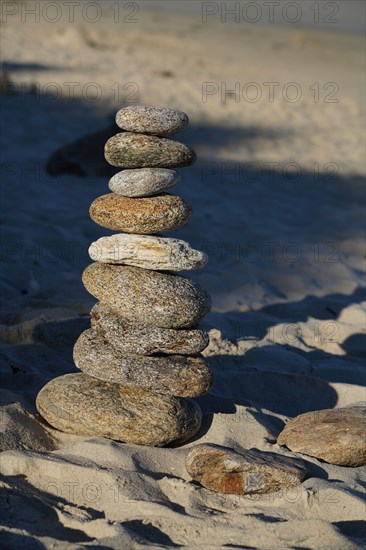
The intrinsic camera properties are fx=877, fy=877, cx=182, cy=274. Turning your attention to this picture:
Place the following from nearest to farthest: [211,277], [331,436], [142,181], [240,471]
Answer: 1. [240,471]
2. [331,436]
3. [142,181]
4. [211,277]

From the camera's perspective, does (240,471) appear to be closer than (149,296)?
Yes

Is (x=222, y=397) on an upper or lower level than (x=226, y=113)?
lower

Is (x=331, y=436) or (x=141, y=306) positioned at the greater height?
(x=141, y=306)

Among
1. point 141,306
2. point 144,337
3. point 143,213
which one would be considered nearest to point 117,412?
point 144,337

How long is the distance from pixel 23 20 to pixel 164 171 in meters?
17.0

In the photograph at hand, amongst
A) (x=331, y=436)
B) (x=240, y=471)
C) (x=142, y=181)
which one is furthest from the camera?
(x=142, y=181)

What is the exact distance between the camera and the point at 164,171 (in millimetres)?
4730

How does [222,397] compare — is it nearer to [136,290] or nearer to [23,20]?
[136,290]

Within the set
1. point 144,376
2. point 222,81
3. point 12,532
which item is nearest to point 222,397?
point 144,376

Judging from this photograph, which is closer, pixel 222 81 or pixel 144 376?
pixel 144 376

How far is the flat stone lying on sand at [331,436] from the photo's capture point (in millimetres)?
4453

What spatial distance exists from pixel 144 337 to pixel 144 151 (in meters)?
0.99

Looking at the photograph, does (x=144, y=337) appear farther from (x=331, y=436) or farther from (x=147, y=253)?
(x=331, y=436)

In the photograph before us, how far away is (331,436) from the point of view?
452 centimetres
